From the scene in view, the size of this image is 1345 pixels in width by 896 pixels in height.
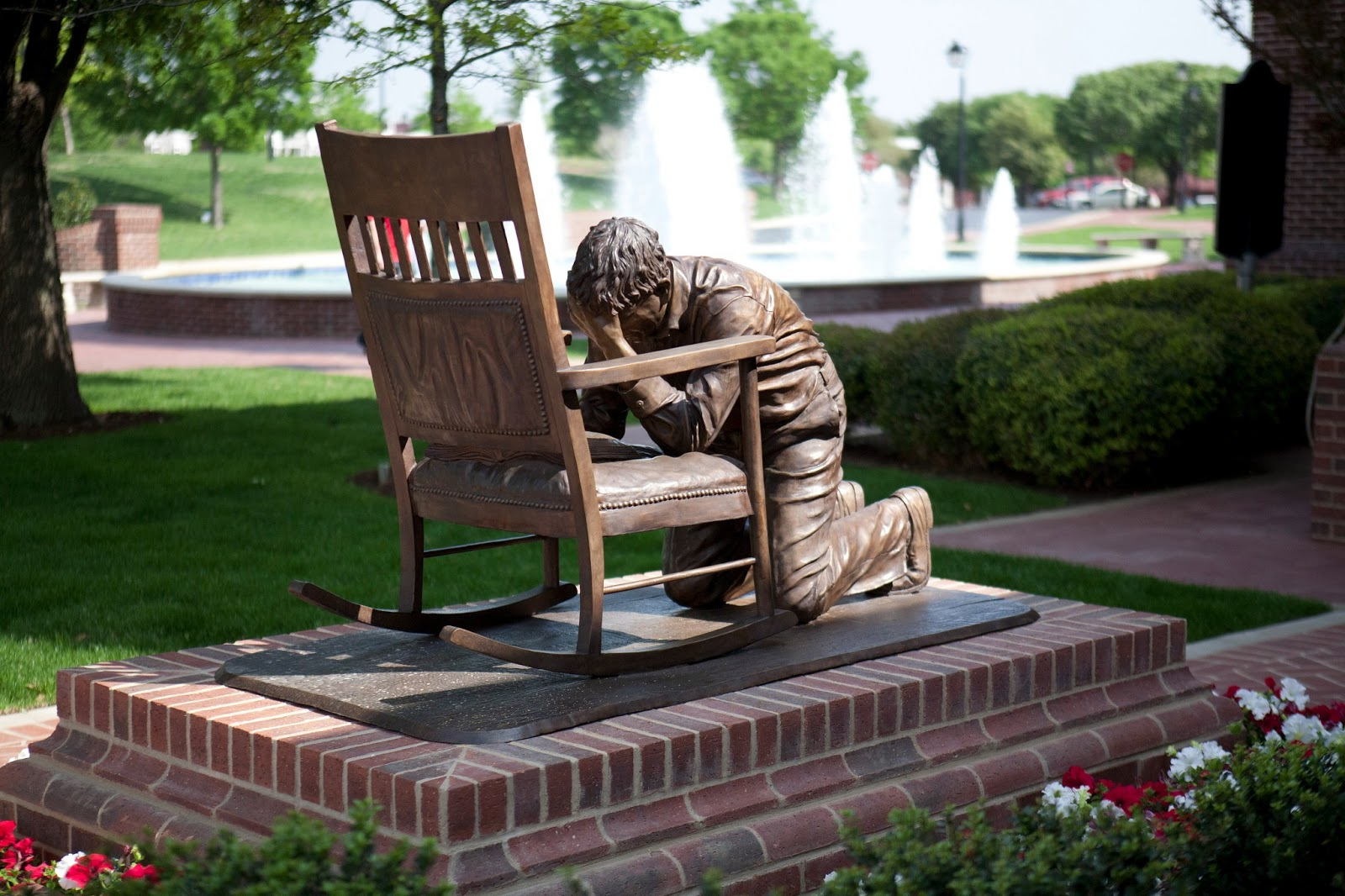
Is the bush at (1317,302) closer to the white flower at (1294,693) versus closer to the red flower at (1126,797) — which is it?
the white flower at (1294,693)

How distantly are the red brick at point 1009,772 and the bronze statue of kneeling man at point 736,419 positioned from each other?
2.20 ft

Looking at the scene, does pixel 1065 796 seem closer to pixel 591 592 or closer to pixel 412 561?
pixel 591 592

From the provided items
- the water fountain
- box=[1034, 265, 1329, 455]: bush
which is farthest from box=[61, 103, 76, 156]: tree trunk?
box=[1034, 265, 1329, 455]: bush

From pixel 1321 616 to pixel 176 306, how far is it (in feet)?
54.2

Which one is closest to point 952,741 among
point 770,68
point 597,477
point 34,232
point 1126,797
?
point 1126,797

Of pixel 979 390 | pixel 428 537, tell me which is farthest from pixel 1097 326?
pixel 428 537

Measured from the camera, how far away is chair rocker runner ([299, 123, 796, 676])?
378 centimetres

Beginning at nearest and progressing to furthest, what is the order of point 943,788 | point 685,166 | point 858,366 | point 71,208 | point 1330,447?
1. point 943,788
2. point 1330,447
3. point 858,366
4. point 685,166
5. point 71,208

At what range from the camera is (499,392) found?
394 centimetres

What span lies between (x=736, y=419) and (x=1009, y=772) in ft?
4.01

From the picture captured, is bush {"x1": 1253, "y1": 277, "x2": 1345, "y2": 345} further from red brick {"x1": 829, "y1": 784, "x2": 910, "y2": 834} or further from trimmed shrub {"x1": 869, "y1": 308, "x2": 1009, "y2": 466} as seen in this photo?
red brick {"x1": 829, "y1": 784, "x2": 910, "y2": 834}

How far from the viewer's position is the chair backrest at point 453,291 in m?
3.73

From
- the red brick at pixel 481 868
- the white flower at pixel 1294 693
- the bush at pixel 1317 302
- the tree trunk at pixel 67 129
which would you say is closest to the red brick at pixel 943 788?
the white flower at pixel 1294 693

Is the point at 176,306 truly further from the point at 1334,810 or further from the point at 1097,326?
the point at 1334,810
